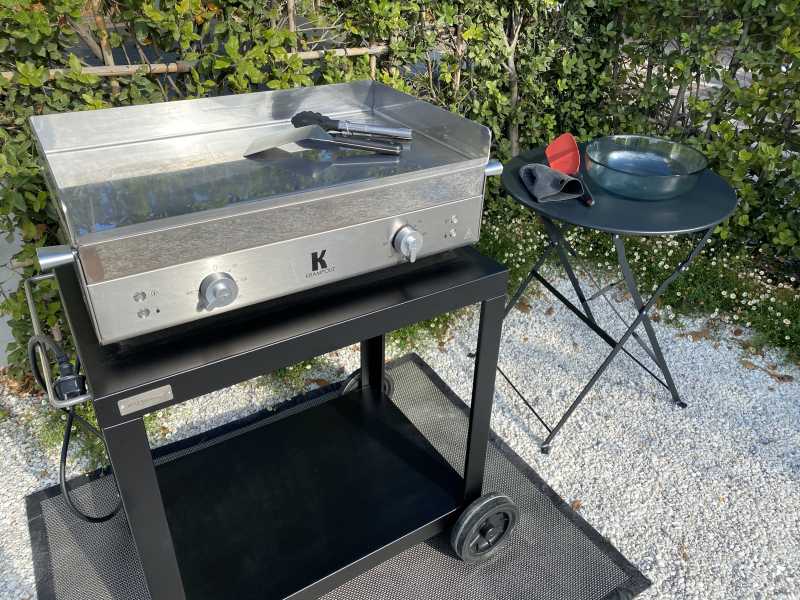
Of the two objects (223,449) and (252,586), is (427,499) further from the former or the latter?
(223,449)

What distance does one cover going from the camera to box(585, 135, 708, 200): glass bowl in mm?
2070

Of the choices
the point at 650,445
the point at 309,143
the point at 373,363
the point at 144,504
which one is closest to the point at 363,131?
the point at 309,143

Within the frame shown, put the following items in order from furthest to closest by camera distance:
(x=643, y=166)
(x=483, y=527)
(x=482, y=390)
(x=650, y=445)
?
(x=650, y=445) → (x=643, y=166) → (x=483, y=527) → (x=482, y=390)

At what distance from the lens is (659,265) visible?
3.61 meters

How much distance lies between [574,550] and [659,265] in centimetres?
210

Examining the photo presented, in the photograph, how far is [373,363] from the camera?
2471mm

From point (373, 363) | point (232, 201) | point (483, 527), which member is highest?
point (232, 201)

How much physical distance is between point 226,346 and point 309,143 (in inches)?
23.0

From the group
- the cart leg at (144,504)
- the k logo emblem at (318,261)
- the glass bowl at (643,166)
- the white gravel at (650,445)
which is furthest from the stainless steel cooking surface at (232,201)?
the white gravel at (650,445)

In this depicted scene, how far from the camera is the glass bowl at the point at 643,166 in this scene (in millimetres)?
2070

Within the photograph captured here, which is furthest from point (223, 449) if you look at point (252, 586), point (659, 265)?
point (659, 265)

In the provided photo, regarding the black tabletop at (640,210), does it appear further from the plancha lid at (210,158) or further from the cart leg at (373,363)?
the cart leg at (373,363)

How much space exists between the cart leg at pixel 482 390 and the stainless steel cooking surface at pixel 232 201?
0.26 m

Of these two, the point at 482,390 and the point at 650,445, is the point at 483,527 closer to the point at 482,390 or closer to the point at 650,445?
the point at 482,390
